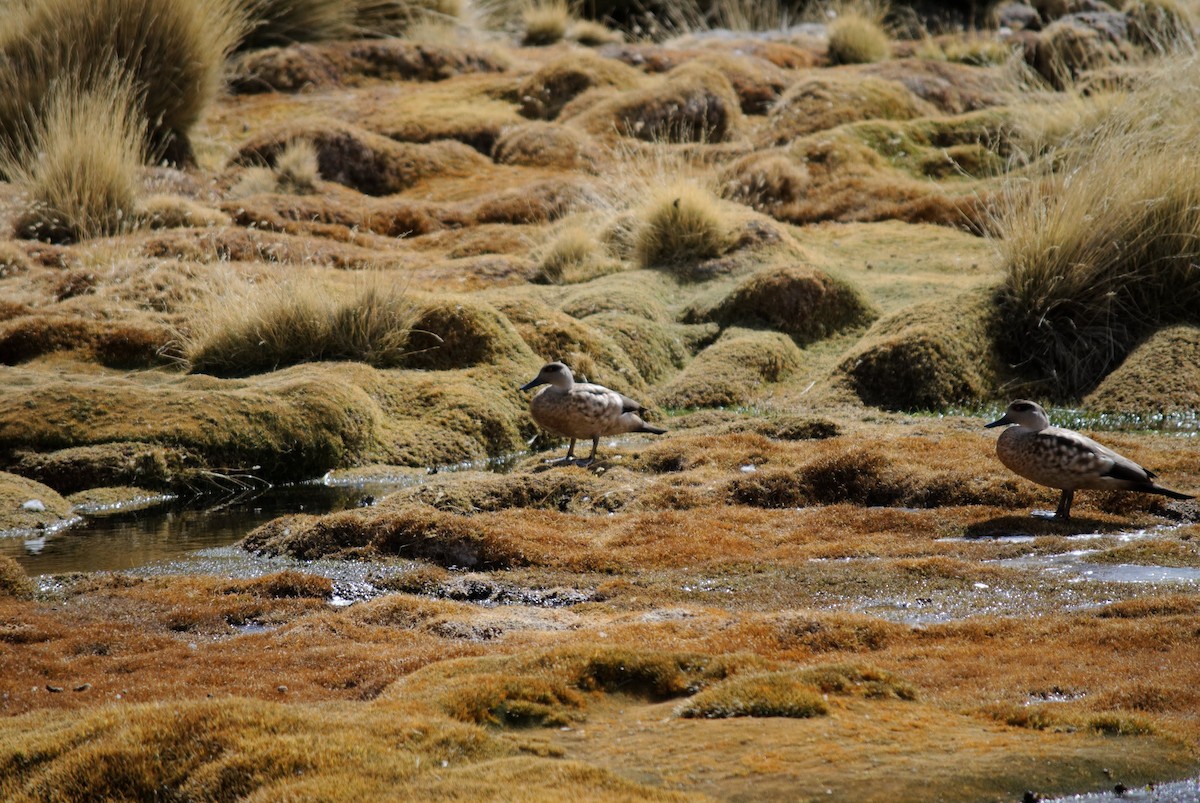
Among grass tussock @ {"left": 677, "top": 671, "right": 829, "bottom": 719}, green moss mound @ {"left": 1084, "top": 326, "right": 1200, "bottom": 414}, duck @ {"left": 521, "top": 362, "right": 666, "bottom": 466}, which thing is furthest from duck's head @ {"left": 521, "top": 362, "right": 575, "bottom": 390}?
grass tussock @ {"left": 677, "top": 671, "right": 829, "bottom": 719}

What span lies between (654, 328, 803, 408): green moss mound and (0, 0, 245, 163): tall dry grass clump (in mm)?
9726

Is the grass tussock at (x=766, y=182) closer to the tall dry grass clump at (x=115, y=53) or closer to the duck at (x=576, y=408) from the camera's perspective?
the tall dry grass clump at (x=115, y=53)

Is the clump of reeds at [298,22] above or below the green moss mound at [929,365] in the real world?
above

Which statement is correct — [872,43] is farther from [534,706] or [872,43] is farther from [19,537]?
[534,706]

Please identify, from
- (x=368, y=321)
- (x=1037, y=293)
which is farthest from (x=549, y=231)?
(x=1037, y=293)

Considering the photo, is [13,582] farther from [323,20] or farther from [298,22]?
[323,20]

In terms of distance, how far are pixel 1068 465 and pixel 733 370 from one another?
660 cm

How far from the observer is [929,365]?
46.1 ft

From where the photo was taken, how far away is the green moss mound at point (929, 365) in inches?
551

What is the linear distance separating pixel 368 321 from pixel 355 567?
20.8 feet

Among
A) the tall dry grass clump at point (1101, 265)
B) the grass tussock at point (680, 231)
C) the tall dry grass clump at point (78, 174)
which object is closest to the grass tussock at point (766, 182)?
the grass tussock at point (680, 231)

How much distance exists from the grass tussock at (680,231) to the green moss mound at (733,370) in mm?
2628

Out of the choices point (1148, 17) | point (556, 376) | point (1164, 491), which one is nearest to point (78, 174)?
point (556, 376)

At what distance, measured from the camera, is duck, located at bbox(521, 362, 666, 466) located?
11.1m
